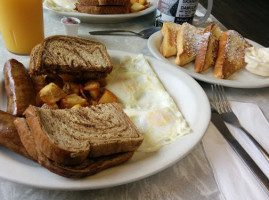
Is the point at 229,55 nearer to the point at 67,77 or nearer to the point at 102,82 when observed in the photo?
the point at 102,82

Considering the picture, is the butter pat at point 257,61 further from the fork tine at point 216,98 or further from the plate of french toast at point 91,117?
the plate of french toast at point 91,117

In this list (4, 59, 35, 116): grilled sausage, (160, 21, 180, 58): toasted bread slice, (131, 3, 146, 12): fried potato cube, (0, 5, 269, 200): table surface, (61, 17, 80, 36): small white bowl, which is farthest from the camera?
(131, 3, 146, 12): fried potato cube

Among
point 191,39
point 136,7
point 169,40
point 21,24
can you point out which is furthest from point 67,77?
point 136,7

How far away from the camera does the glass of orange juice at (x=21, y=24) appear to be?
4.91 ft

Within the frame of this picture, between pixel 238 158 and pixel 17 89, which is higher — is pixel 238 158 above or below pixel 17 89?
below

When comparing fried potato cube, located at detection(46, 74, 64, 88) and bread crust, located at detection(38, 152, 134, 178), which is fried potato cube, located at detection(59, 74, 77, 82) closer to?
fried potato cube, located at detection(46, 74, 64, 88)

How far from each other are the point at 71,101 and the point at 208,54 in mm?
1022

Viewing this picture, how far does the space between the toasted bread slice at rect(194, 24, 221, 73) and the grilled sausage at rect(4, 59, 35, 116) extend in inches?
42.4

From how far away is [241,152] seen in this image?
1038 millimetres

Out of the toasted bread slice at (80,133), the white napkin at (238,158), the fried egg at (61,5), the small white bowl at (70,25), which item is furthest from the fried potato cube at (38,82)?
the fried egg at (61,5)

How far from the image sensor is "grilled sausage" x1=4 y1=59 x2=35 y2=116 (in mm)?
1019

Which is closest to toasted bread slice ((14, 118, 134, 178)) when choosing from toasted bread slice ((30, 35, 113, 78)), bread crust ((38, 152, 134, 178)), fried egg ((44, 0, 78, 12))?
bread crust ((38, 152, 134, 178))

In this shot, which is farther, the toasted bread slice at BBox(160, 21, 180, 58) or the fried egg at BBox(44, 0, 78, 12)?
the fried egg at BBox(44, 0, 78, 12)

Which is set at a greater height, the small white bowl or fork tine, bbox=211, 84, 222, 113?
the small white bowl
